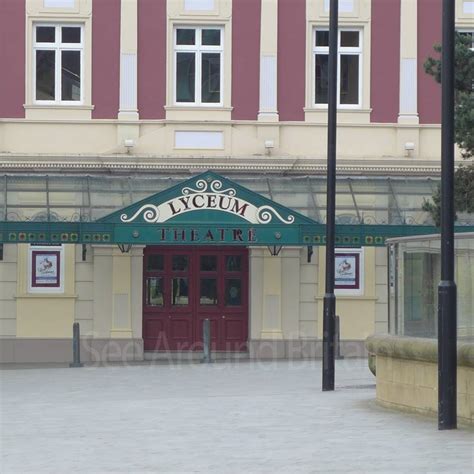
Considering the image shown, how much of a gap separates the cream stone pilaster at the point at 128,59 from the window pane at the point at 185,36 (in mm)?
1002

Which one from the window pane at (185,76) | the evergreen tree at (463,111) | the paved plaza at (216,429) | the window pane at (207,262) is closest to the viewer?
the paved plaza at (216,429)

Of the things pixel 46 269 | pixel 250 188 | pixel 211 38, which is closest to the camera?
pixel 250 188

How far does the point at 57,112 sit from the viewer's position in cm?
3117

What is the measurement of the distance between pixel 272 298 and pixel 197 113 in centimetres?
461

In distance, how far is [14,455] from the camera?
1331 cm

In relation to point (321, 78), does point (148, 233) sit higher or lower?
lower

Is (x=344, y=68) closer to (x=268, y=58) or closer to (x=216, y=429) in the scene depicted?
(x=268, y=58)

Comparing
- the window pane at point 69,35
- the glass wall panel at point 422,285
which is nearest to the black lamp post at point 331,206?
the glass wall panel at point 422,285

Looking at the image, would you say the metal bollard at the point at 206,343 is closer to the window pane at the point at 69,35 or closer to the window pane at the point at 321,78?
the window pane at the point at 321,78

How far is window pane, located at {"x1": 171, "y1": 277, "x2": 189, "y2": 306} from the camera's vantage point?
32.0m

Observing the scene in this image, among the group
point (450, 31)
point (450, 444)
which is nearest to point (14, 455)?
point (450, 444)

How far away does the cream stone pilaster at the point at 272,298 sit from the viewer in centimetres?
3123

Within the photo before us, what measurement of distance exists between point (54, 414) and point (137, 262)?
13.6 m

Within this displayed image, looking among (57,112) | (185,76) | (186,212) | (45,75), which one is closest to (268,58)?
(185,76)
